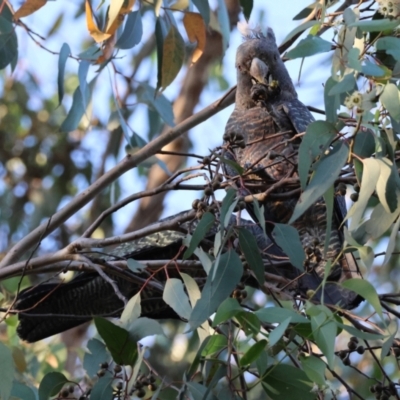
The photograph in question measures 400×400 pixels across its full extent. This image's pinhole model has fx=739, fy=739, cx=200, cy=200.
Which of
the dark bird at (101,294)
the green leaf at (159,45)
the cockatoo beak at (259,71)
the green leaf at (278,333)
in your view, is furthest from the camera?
the cockatoo beak at (259,71)

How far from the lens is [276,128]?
2682 mm

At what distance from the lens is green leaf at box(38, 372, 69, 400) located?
1.56m

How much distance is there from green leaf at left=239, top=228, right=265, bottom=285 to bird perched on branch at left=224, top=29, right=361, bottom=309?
0.71 metres

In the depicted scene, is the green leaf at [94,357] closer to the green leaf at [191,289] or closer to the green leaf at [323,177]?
the green leaf at [191,289]

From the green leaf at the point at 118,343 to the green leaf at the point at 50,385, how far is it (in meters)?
0.21

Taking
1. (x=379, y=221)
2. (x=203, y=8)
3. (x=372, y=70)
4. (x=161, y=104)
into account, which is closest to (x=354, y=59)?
(x=372, y=70)

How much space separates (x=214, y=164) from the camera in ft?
5.41

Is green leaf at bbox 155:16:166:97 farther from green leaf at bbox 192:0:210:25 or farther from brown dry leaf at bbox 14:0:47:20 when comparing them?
brown dry leaf at bbox 14:0:47:20

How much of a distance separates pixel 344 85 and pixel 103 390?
738 mm

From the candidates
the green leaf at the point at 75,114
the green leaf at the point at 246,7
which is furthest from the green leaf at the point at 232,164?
the green leaf at the point at 75,114

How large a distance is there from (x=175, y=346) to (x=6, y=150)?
180 centimetres

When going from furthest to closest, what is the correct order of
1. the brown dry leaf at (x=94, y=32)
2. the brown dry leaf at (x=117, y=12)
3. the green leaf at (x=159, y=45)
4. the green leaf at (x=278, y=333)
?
the green leaf at (x=159, y=45) → the brown dry leaf at (x=94, y=32) → the brown dry leaf at (x=117, y=12) → the green leaf at (x=278, y=333)

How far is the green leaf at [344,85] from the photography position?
1307mm

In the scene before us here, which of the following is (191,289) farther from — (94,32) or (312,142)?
(94,32)
